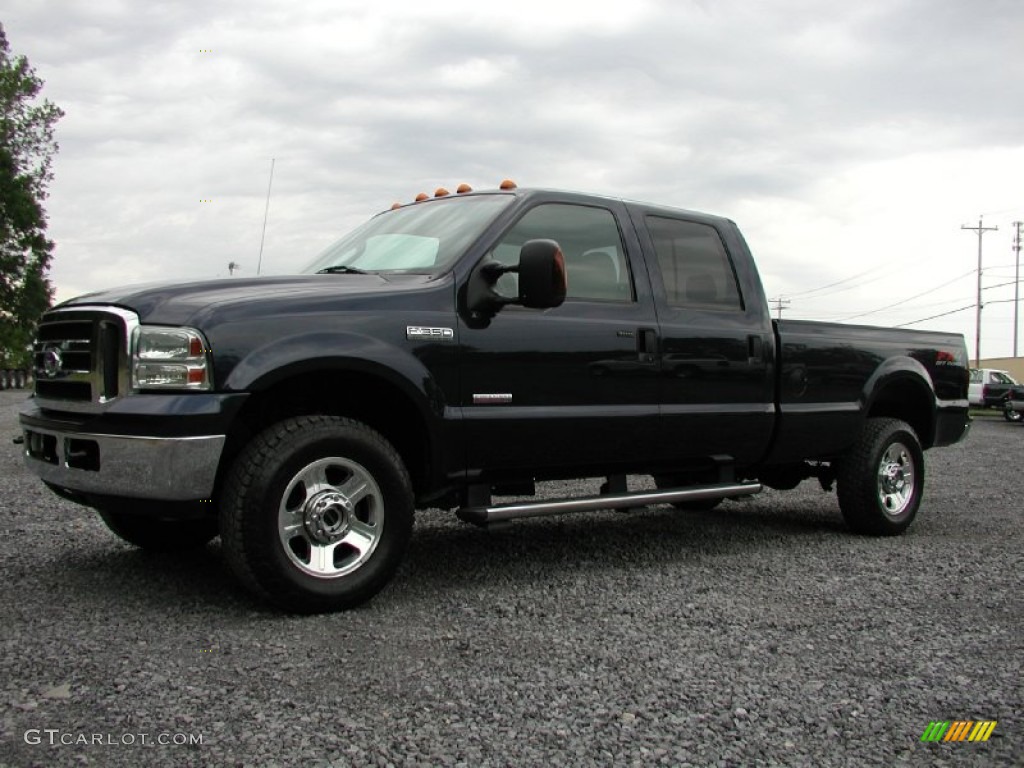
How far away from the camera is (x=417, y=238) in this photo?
517cm

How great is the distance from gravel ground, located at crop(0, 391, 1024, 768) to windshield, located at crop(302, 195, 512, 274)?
62.2 inches

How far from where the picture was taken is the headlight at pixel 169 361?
3941mm

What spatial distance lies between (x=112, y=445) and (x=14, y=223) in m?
43.3

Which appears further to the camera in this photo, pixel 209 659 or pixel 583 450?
pixel 583 450

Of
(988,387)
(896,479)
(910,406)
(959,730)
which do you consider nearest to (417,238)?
(959,730)

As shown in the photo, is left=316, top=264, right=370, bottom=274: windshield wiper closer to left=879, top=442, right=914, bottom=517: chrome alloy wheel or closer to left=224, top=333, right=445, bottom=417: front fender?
left=224, top=333, right=445, bottom=417: front fender

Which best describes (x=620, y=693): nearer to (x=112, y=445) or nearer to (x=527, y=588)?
(x=527, y=588)

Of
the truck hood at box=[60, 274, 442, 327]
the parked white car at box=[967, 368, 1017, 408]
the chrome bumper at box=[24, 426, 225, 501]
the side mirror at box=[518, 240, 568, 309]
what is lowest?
the parked white car at box=[967, 368, 1017, 408]

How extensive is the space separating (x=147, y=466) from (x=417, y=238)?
1919 mm

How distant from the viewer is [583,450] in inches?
201

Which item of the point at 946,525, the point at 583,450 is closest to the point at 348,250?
the point at 583,450

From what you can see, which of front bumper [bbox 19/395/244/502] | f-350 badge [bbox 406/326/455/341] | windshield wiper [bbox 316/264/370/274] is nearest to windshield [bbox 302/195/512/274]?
windshield wiper [bbox 316/264/370/274]

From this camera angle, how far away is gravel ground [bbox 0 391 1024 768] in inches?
113

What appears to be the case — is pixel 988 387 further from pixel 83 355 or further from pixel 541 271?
pixel 83 355
